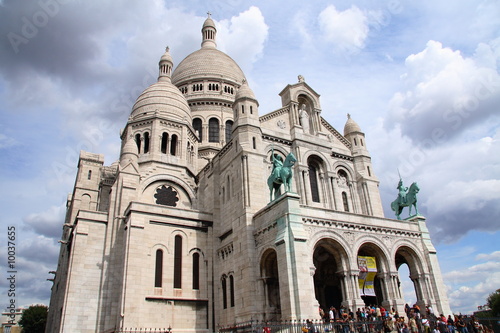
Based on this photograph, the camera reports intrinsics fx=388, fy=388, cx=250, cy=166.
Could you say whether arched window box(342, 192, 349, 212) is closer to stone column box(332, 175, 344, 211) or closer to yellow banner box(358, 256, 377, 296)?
stone column box(332, 175, 344, 211)

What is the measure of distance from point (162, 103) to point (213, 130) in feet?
35.6

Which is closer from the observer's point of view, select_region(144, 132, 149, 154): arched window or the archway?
the archway

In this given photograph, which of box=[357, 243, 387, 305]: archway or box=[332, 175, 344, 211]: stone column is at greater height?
box=[332, 175, 344, 211]: stone column

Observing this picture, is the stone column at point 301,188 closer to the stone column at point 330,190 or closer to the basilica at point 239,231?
the basilica at point 239,231

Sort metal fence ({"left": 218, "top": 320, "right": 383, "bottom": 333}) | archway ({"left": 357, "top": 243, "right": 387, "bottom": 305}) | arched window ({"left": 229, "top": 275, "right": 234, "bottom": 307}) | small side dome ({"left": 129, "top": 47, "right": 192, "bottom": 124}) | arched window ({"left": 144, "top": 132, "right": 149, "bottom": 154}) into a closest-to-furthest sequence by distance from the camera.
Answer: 1. metal fence ({"left": 218, "top": 320, "right": 383, "bottom": 333})
2. archway ({"left": 357, "top": 243, "right": 387, "bottom": 305})
3. arched window ({"left": 229, "top": 275, "right": 234, "bottom": 307})
4. arched window ({"left": 144, "top": 132, "right": 149, "bottom": 154})
5. small side dome ({"left": 129, "top": 47, "right": 192, "bottom": 124})

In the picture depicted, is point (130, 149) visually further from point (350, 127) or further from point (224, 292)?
point (350, 127)

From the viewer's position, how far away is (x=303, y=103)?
121 feet

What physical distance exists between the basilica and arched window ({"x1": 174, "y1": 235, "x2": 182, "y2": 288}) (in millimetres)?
101

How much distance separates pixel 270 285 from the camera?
24.9m

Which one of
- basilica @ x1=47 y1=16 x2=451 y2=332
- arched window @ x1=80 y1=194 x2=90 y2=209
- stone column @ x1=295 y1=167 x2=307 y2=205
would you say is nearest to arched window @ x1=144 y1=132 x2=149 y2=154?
basilica @ x1=47 y1=16 x2=451 y2=332

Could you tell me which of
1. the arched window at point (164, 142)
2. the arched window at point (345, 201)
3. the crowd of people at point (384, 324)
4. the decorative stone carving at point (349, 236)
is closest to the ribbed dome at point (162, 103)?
the arched window at point (164, 142)

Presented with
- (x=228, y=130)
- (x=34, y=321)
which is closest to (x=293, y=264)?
(x=228, y=130)

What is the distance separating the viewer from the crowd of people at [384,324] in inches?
761

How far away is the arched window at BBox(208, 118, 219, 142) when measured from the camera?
1893 inches
